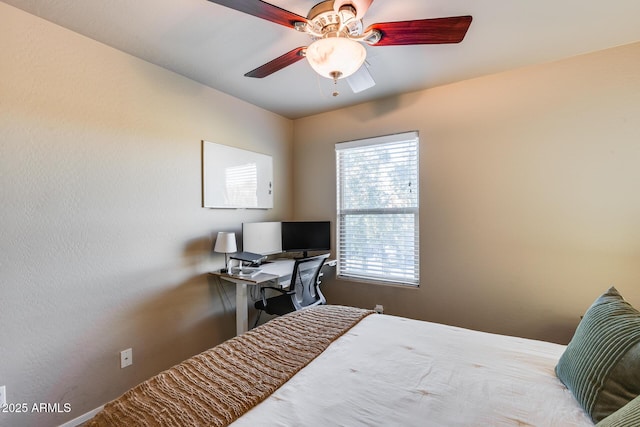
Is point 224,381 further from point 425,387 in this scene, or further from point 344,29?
point 344,29

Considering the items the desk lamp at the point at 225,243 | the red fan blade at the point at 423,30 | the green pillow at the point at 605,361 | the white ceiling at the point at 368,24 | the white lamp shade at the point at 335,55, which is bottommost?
the green pillow at the point at 605,361

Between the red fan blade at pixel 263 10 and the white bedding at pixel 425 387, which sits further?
the red fan blade at pixel 263 10

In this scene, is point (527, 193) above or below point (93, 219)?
above

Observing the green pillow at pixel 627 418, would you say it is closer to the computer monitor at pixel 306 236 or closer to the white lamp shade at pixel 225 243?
the white lamp shade at pixel 225 243

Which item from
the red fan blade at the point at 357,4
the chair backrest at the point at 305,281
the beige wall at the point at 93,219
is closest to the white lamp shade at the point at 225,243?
the beige wall at the point at 93,219

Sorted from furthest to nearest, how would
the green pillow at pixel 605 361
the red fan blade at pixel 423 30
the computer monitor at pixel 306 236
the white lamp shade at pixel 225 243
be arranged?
the computer monitor at pixel 306 236 → the white lamp shade at pixel 225 243 → the red fan blade at pixel 423 30 → the green pillow at pixel 605 361

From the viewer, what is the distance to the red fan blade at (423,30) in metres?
1.29

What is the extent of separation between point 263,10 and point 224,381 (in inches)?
61.1

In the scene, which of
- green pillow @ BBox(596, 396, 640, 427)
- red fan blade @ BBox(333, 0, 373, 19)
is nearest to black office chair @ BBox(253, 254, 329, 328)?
red fan blade @ BBox(333, 0, 373, 19)

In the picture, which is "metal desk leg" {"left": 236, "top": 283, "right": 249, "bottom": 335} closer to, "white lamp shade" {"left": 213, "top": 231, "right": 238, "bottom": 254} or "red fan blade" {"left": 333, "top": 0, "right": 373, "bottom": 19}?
"white lamp shade" {"left": 213, "top": 231, "right": 238, "bottom": 254}

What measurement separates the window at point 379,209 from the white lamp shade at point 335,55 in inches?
61.4

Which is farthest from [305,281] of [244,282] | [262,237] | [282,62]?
[282,62]

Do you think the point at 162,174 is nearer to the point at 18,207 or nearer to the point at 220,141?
the point at 220,141

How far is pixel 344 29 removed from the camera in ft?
4.78
